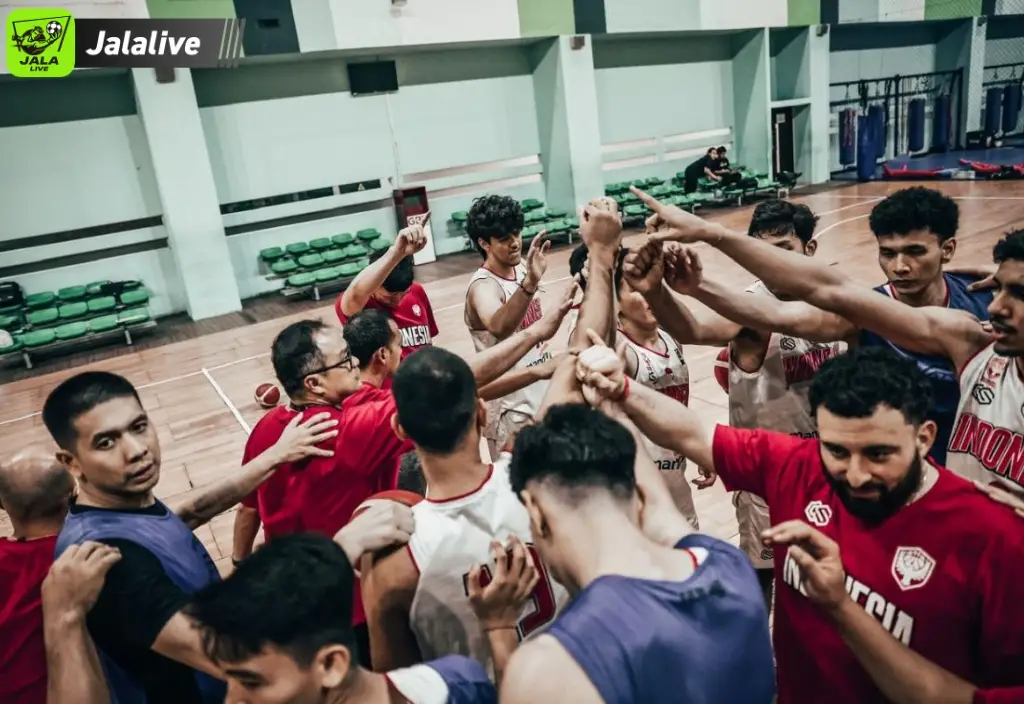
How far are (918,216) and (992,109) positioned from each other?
25.0m

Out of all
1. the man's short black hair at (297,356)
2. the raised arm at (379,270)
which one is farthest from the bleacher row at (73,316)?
the man's short black hair at (297,356)

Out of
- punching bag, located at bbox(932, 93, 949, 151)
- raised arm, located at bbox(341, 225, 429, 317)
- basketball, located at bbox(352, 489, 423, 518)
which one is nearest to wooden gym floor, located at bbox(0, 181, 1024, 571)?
raised arm, located at bbox(341, 225, 429, 317)

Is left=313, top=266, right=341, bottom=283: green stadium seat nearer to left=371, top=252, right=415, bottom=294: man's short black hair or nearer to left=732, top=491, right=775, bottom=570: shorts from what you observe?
left=371, top=252, right=415, bottom=294: man's short black hair

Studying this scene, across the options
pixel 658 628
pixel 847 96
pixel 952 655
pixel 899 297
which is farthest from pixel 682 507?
pixel 847 96

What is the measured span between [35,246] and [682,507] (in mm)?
12421

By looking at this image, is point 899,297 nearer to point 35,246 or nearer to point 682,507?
point 682,507

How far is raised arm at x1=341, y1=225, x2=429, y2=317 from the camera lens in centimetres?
356

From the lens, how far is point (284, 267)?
12.6 m

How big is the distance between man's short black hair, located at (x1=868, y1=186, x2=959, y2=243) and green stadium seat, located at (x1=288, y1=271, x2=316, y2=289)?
1089cm

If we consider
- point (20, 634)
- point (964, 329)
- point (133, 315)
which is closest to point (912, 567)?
point (964, 329)

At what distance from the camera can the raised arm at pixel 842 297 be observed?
7.56 feet

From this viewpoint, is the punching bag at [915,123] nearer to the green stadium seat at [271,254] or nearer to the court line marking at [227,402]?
the green stadium seat at [271,254]

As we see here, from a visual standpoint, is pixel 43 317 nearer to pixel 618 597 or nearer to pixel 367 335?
pixel 367 335

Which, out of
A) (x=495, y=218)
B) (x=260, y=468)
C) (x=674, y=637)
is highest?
(x=495, y=218)
